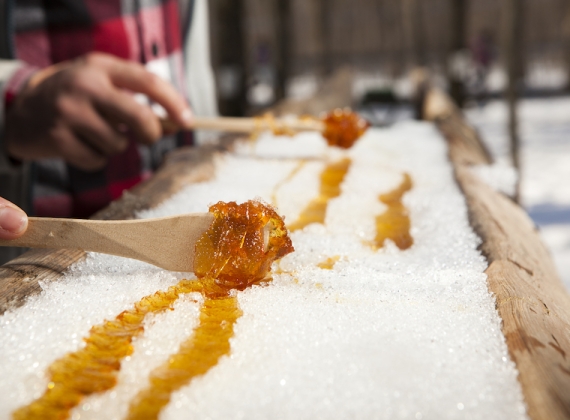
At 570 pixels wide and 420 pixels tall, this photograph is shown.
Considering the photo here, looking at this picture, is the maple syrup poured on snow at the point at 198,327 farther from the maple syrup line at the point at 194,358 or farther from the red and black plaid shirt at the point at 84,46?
the red and black plaid shirt at the point at 84,46

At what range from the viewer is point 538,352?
68 centimetres

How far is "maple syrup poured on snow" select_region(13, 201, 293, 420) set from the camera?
2.09ft

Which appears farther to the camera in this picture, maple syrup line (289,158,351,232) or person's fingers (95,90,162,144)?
person's fingers (95,90,162,144)

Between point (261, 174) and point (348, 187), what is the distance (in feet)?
1.07

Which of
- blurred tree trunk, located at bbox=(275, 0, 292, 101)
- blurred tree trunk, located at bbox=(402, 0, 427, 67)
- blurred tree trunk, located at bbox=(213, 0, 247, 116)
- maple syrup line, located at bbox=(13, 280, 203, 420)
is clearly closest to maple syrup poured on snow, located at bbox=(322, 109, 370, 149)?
maple syrup line, located at bbox=(13, 280, 203, 420)

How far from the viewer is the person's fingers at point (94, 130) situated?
1.48m

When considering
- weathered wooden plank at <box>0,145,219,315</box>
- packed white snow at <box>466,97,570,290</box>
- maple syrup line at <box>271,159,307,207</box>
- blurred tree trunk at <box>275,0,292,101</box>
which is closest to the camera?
weathered wooden plank at <box>0,145,219,315</box>

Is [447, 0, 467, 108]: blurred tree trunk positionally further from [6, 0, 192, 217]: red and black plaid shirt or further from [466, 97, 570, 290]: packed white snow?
[6, 0, 192, 217]: red and black plaid shirt

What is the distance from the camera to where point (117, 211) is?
125 cm

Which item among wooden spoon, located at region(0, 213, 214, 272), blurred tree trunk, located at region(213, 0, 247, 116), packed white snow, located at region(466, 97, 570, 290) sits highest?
wooden spoon, located at region(0, 213, 214, 272)

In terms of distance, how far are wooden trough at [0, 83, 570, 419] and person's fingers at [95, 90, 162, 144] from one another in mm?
149

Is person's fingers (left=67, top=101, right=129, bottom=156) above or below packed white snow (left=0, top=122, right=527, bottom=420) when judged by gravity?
above

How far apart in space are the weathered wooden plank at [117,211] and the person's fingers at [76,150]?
7.8 inches

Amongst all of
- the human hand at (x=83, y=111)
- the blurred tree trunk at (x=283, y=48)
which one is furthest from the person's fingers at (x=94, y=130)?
the blurred tree trunk at (x=283, y=48)
